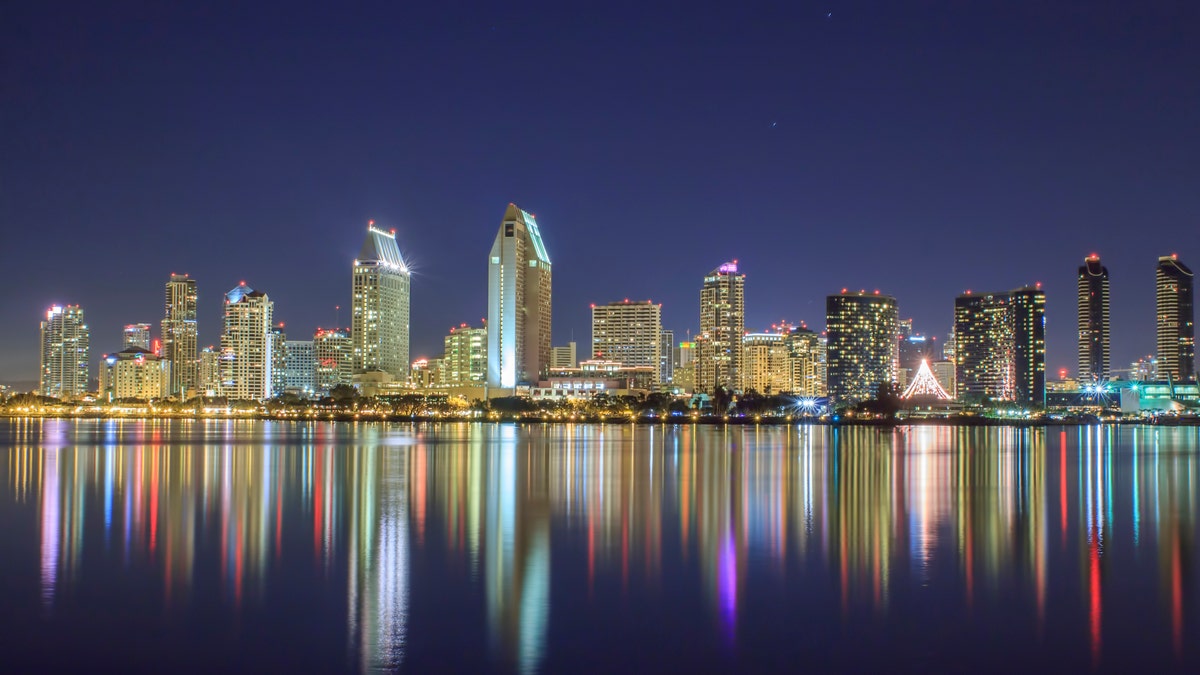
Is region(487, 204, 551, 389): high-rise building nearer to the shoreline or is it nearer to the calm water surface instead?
the shoreline

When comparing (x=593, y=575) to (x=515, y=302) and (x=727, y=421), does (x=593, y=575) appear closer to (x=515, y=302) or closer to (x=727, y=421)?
(x=727, y=421)

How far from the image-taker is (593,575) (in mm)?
18031

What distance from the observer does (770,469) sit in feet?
145

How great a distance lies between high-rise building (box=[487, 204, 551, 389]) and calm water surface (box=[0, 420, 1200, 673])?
135 meters

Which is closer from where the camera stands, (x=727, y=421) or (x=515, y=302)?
(x=727, y=421)

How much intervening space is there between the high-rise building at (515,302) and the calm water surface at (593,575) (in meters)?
135

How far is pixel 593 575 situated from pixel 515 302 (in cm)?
15441

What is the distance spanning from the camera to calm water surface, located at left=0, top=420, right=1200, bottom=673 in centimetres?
1294

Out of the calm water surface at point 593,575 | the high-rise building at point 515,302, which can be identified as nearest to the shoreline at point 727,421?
the high-rise building at point 515,302

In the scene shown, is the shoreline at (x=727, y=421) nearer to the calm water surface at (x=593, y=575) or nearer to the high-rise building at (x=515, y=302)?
the high-rise building at (x=515, y=302)

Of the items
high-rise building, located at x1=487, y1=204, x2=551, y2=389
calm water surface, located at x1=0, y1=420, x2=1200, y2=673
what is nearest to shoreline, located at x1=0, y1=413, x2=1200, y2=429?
high-rise building, located at x1=487, y1=204, x2=551, y2=389

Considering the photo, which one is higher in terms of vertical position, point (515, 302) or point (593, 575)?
point (515, 302)

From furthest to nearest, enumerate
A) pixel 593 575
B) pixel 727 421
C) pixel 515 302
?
1. pixel 515 302
2. pixel 727 421
3. pixel 593 575

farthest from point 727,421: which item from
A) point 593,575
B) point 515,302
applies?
point 593,575
